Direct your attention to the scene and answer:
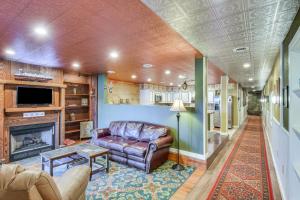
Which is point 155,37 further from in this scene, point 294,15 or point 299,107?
point 299,107

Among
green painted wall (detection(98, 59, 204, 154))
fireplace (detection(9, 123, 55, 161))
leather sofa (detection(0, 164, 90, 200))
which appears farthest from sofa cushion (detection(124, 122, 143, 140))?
leather sofa (detection(0, 164, 90, 200))

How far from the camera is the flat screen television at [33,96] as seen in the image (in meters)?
4.29

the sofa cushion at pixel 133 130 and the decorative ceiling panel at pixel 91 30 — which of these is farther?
the sofa cushion at pixel 133 130

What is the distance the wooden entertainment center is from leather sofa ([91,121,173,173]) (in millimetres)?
1586

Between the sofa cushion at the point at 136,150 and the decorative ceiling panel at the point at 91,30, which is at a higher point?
the decorative ceiling panel at the point at 91,30

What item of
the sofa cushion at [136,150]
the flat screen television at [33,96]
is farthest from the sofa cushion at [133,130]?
the flat screen television at [33,96]

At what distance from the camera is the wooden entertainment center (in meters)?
4.04

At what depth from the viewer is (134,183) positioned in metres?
2.91

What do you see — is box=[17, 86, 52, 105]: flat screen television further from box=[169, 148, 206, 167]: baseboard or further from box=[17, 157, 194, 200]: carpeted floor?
box=[169, 148, 206, 167]: baseboard

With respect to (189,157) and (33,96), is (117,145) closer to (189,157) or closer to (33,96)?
(189,157)

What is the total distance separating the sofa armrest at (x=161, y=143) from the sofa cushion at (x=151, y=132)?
0.14 meters

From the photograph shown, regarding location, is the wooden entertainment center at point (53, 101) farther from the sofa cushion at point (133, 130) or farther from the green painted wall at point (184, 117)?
the sofa cushion at point (133, 130)

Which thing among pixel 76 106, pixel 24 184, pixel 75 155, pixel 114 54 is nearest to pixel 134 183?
pixel 75 155

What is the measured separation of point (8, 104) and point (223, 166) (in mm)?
5304
